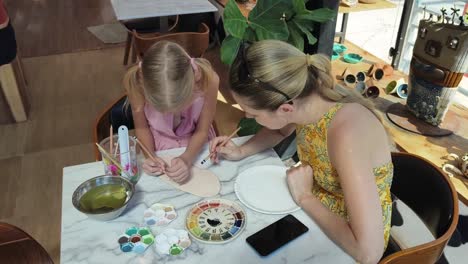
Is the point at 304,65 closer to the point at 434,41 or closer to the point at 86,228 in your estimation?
the point at 86,228

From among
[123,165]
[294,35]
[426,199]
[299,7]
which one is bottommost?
[426,199]

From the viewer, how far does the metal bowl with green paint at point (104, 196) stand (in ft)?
3.05

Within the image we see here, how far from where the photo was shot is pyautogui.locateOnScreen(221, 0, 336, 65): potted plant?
152cm

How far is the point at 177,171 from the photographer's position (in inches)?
42.3

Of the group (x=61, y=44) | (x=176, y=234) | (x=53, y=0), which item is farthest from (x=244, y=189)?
(x=53, y=0)

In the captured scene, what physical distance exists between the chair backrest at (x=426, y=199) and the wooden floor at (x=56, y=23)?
3420mm

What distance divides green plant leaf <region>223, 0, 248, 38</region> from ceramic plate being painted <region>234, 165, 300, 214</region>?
0.64 metres

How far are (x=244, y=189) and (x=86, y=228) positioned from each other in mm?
404

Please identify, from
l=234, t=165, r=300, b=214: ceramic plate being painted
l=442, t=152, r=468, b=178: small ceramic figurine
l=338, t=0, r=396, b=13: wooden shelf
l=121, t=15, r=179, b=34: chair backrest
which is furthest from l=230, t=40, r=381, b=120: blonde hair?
l=121, t=15, r=179, b=34: chair backrest

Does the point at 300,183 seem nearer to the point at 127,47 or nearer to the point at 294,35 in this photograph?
the point at 294,35

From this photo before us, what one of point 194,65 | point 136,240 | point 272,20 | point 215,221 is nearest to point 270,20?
point 272,20

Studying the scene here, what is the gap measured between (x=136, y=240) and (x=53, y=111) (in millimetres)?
2325

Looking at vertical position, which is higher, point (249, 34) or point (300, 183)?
point (249, 34)

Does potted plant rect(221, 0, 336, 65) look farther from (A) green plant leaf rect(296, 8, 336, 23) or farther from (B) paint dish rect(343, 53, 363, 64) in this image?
(B) paint dish rect(343, 53, 363, 64)
